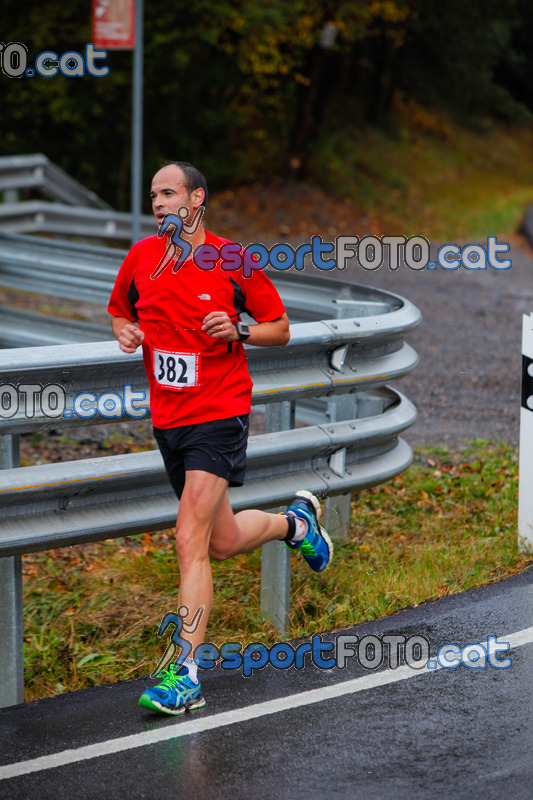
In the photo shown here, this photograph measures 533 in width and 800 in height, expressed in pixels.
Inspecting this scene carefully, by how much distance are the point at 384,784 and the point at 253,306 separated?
1.81 metres

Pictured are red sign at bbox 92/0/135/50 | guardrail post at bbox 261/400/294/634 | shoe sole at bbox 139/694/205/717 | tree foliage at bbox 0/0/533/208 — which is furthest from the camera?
tree foliage at bbox 0/0/533/208

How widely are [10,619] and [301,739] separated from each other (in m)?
1.20

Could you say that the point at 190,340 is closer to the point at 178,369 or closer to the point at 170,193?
the point at 178,369

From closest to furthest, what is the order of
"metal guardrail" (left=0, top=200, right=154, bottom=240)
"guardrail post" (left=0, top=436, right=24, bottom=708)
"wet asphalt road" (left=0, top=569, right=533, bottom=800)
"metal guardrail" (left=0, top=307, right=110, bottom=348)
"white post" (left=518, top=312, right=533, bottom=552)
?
1. "wet asphalt road" (left=0, top=569, right=533, bottom=800)
2. "guardrail post" (left=0, top=436, right=24, bottom=708)
3. "white post" (left=518, top=312, right=533, bottom=552)
4. "metal guardrail" (left=0, top=307, right=110, bottom=348)
5. "metal guardrail" (left=0, top=200, right=154, bottom=240)

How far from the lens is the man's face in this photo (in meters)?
4.31

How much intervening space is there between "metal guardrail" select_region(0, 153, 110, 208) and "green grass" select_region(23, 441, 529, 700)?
1070cm

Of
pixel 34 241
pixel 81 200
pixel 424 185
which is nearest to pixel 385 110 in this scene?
pixel 424 185

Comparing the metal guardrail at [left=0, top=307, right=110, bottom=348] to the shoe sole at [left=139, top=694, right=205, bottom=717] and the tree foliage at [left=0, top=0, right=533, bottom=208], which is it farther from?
the tree foliage at [left=0, top=0, right=533, bottom=208]

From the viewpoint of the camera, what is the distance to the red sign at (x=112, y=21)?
12.4m

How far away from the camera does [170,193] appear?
14.1ft

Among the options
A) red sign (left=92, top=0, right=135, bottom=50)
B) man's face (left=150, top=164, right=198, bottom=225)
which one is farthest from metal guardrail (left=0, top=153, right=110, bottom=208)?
man's face (left=150, top=164, right=198, bottom=225)

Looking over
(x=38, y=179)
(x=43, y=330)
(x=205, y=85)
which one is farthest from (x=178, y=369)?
(x=205, y=85)

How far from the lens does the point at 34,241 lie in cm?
923

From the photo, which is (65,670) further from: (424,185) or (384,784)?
→ (424,185)
